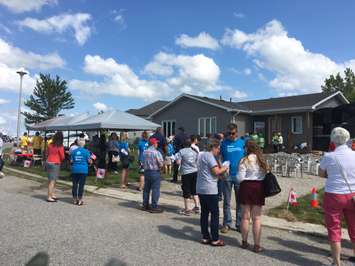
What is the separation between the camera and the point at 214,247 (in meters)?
5.78

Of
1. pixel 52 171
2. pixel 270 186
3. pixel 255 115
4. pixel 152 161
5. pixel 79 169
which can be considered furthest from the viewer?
pixel 255 115

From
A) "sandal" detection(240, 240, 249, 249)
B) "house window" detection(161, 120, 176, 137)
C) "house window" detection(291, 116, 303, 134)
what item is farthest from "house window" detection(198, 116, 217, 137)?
"sandal" detection(240, 240, 249, 249)

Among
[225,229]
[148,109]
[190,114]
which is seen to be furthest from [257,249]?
[148,109]

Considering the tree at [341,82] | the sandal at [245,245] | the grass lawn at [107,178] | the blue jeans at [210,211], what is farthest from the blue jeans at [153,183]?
the tree at [341,82]

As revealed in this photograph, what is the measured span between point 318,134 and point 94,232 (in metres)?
20.4

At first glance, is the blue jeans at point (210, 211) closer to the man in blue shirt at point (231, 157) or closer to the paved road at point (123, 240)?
the paved road at point (123, 240)

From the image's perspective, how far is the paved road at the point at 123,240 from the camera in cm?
518

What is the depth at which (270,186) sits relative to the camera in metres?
5.52

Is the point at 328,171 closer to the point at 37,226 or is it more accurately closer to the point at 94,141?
the point at 37,226

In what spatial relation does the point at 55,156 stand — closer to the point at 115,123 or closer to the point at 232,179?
the point at 232,179

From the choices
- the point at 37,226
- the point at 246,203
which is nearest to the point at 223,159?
the point at 246,203

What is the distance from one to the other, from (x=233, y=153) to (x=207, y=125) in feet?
67.8

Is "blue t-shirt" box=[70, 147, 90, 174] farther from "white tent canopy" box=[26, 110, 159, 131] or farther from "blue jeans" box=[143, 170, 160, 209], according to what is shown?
"white tent canopy" box=[26, 110, 159, 131]

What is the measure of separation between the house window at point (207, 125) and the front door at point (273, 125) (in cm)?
391
